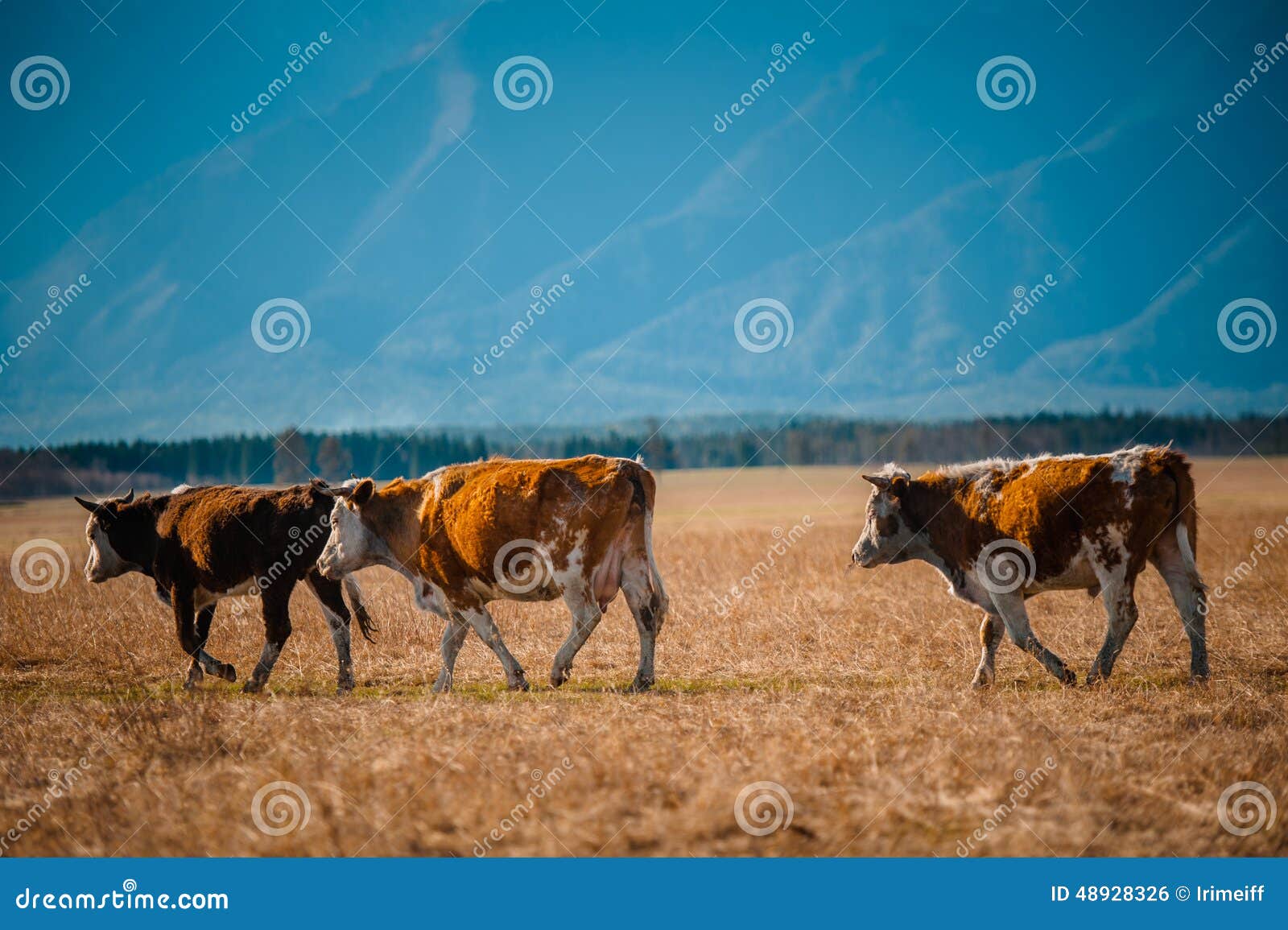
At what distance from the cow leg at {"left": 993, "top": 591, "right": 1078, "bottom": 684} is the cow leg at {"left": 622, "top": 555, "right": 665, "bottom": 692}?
4052 mm

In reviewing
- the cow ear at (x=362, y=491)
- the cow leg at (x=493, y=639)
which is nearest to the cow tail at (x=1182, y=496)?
the cow leg at (x=493, y=639)

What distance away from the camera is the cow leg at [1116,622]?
12297mm

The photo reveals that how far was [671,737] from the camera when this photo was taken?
968 centimetres

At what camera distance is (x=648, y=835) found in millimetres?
7387

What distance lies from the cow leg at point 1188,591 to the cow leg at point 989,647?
1.95m

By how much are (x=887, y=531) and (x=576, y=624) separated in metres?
4.49

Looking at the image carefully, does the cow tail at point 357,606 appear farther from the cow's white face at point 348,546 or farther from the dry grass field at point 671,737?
the dry grass field at point 671,737

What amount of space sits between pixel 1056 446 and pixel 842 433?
2560 centimetres

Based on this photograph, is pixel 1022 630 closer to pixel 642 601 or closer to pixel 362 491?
pixel 642 601

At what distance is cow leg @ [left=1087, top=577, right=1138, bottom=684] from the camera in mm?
12297

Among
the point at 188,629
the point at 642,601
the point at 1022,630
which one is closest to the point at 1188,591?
the point at 1022,630

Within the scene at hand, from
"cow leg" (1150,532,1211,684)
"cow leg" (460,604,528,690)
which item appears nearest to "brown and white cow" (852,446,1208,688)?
"cow leg" (1150,532,1211,684)

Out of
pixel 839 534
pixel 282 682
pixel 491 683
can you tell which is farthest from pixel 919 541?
pixel 839 534

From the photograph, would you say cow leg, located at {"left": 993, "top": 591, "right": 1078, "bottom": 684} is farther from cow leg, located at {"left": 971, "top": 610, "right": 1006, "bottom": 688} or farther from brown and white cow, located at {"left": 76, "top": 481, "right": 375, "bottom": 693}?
brown and white cow, located at {"left": 76, "top": 481, "right": 375, "bottom": 693}
